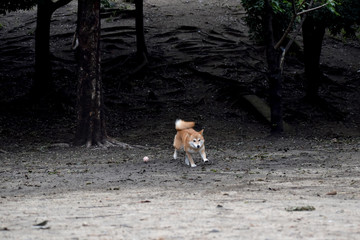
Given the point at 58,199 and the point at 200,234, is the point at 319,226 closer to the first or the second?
the point at 200,234

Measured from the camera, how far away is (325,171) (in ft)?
28.8

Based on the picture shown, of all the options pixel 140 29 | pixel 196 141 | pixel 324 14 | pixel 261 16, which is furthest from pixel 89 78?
pixel 324 14

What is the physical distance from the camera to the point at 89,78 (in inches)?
541

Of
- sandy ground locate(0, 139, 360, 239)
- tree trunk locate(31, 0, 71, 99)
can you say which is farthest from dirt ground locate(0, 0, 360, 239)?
tree trunk locate(31, 0, 71, 99)

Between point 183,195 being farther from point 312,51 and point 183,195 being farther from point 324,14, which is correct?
point 312,51

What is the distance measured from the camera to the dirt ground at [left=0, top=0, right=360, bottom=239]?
4.47 metres

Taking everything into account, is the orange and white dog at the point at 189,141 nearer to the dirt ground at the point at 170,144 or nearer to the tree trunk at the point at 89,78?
the dirt ground at the point at 170,144

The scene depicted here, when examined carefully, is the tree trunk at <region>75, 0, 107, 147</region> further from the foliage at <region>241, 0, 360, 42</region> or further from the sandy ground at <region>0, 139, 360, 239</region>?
the foliage at <region>241, 0, 360, 42</region>

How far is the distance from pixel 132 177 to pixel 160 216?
12.8ft

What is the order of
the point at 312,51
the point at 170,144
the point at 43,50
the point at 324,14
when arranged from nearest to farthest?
the point at 170,144 < the point at 324,14 < the point at 43,50 < the point at 312,51

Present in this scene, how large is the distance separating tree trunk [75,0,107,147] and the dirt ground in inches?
23.7

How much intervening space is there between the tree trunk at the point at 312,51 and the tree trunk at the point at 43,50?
28.4 ft

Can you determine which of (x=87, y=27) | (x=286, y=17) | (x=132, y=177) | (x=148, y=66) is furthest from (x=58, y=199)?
(x=148, y=66)

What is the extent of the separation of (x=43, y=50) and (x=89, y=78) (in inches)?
222
